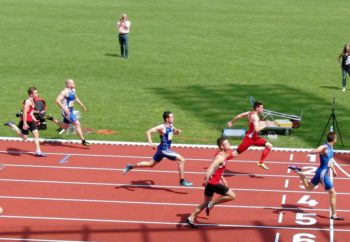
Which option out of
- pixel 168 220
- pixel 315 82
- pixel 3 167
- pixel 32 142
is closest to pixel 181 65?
pixel 315 82

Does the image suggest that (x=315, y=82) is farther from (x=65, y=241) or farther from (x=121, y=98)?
(x=65, y=241)

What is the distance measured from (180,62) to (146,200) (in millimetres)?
19451

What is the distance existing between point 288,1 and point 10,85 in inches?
1464

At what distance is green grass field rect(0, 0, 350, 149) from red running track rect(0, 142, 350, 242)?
216 centimetres

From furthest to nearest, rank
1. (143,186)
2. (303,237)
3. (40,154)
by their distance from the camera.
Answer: (40,154)
(143,186)
(303,237)

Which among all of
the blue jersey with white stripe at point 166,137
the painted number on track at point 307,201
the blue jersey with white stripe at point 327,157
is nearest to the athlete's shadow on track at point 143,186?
the blue jersey with white stripe at point 166,137

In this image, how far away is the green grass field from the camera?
27141 millimetres

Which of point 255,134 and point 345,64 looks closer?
point 255,134

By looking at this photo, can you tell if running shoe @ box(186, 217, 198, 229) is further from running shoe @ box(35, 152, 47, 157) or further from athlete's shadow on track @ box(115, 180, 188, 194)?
running shoe @ box(35, 152, 47, 157)

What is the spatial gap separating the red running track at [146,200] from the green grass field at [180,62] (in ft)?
7.09

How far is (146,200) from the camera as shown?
18.6 meters

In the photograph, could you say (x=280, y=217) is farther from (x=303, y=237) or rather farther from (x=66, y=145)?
(x=66, y=145)

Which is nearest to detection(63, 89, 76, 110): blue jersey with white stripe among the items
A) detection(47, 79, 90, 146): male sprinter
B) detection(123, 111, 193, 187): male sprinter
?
detection(47, 79, 90, 146): male sprinter

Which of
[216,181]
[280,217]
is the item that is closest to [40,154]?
[216,181]
